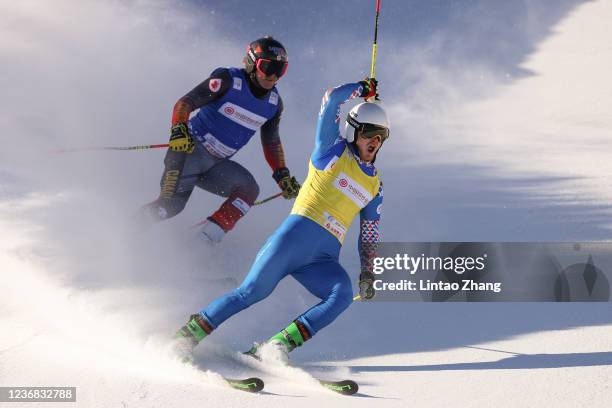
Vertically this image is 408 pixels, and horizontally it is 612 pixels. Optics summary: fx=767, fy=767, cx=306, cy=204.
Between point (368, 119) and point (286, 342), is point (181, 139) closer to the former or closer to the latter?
point (368, 119)

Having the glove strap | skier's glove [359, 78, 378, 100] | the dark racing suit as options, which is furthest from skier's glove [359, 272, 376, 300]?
the dark racing suit

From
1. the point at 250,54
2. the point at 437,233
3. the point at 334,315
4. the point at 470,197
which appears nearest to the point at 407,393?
the point at 334,315

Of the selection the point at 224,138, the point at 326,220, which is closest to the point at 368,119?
the point at 326,220

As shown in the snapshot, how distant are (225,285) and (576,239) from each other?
4057mm

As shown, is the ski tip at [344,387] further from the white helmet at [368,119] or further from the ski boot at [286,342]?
the white helmet at [368,119]

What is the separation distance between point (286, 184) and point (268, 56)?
1188 mm

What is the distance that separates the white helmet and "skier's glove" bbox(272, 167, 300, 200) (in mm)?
1898

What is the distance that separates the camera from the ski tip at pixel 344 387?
4.25 meters

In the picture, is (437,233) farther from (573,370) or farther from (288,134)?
(288,134)

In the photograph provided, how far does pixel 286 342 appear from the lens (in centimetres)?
460

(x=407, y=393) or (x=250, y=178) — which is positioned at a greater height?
(x=250, y=178)

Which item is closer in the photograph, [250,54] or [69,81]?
[250,54]

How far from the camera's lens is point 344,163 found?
16.0 ft

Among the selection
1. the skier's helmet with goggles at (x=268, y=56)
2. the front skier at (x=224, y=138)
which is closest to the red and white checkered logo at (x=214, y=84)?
the front skier at (x=224, y=138)
